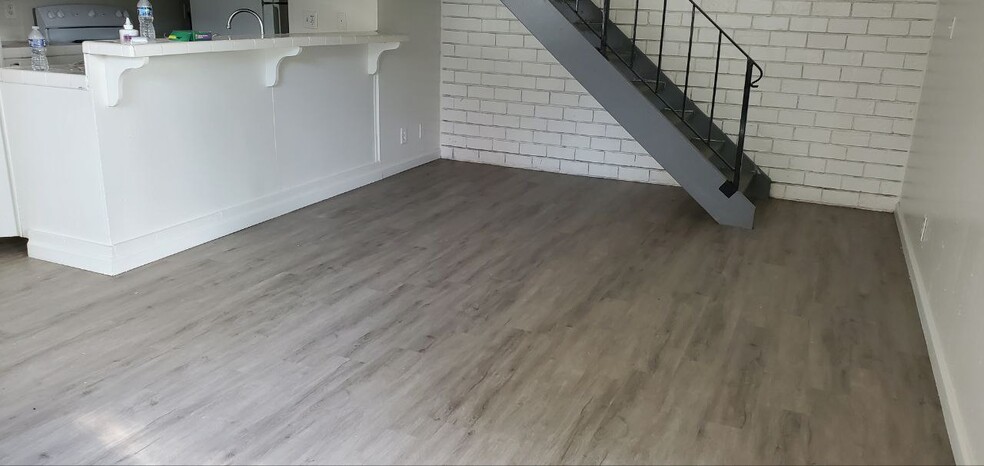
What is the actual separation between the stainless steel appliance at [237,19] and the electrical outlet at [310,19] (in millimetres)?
305

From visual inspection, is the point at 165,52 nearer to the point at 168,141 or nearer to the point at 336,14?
the point at 168,141

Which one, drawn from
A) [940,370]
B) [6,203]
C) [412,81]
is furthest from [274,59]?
[940,370]

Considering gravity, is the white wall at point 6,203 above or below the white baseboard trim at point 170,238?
above

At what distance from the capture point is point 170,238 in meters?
4.02

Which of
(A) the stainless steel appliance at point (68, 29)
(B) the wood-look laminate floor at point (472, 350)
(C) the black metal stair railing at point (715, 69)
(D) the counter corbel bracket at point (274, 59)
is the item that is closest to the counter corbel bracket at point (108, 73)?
(B) the wood-look laminate floor at point (472, 350)

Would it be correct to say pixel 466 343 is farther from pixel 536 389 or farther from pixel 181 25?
pixel 181 25

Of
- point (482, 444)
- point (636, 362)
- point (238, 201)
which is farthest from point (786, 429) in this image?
point (238, 201)

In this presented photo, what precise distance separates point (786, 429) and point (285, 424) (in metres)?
1.66

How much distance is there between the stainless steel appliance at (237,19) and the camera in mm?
5980

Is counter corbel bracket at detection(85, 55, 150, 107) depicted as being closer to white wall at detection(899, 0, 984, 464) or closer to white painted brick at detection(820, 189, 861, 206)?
white wall at detection(899, 0, 984, 464)

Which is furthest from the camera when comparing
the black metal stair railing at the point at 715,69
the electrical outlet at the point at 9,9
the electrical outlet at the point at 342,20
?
the electrical outlet at the point at 342,20

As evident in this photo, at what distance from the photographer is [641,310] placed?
3.50 m

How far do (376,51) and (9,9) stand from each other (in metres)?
2.38

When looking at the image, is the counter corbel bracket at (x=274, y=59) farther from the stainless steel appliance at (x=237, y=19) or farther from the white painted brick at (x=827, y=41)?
the white painted brick at (x=827, y=41)
